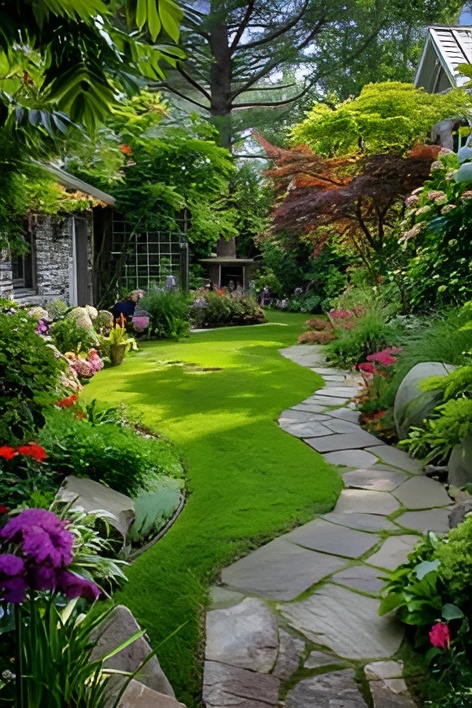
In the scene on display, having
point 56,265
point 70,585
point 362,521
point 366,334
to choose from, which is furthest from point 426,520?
point 56,265

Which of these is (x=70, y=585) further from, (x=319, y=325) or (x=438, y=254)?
(x=319, y=325)

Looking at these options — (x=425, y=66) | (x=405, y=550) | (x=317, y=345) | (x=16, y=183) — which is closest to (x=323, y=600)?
(x=405, y=550)

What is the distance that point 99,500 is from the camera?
3.83 meters

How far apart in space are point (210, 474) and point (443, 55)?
39.4 ft

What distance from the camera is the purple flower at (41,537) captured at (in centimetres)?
155

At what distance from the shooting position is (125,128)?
13961mm

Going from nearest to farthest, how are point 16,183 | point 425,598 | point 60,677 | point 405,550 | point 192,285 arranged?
point 60,677, point 425,598, point 405,550, point 16,183, point 192,285

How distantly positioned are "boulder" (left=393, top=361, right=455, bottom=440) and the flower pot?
4.89m

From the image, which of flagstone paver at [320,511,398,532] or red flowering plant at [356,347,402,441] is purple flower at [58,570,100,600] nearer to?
flagstone paver at [320,511,398,532]

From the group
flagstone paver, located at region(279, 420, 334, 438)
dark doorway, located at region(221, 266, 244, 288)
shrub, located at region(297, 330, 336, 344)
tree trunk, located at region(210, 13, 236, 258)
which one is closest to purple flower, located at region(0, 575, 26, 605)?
flagstone paver, located at region(279, 420, 334, 438)

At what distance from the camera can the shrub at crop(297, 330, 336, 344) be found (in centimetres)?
1188

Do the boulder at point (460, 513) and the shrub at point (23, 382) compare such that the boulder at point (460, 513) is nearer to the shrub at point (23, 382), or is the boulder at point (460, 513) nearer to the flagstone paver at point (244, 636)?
the flagstone paver at point (244, 636)

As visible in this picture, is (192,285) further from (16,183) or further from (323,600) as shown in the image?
(323,600)

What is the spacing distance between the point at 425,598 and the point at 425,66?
15.5 meters
